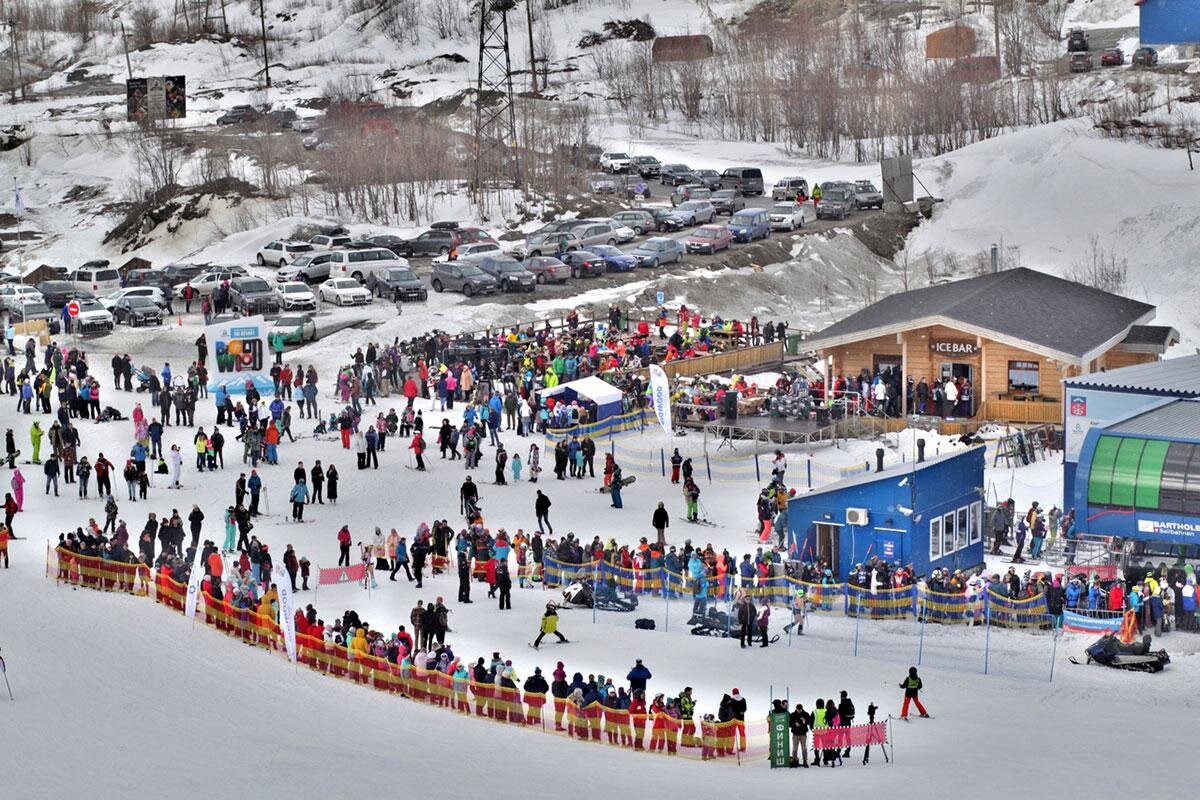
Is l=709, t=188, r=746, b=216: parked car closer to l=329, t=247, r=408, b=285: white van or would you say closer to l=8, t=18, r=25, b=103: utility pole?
l=329, t=247, r=408, b=285: white van

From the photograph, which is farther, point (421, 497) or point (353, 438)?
point (353, 438)

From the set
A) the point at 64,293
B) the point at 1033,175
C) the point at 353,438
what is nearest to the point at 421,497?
the point at 353,438

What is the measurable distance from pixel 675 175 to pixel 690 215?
12162 millimetres

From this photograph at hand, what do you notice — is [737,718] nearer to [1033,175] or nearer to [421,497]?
[421,497]

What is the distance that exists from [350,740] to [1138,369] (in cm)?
2137

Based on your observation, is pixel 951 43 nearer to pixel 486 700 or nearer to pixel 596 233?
pixel 596 233

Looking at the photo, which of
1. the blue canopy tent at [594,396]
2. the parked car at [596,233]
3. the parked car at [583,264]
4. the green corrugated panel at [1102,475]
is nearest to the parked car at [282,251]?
the parked car at [596,233]

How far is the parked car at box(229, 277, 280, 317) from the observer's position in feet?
Answer: 199

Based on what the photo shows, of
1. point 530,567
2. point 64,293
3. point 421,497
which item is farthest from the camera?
point 64,293

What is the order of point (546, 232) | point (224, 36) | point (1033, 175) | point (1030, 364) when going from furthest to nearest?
point (224, 36) < point (1033, 175) < point (546, 232) < point (1030, 364)

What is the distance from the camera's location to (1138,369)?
39.8 meters

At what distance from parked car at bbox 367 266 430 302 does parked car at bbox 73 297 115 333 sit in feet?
30.2

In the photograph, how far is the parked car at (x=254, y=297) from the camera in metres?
60.6

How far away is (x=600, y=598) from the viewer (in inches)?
1280
